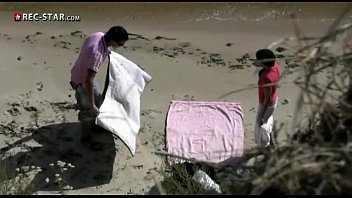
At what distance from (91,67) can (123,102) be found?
716 mm

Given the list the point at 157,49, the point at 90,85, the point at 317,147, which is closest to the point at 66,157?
the point at 90,85

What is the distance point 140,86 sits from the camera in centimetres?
676

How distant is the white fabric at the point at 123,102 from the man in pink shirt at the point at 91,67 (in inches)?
5.7

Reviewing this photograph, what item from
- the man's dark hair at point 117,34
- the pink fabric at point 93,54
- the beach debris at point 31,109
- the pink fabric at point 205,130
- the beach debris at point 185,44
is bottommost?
the pink fabric at point 205,130

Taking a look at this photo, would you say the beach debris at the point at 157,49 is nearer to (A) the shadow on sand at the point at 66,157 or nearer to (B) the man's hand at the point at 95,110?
(A) the shadow on sand at the point at 66,157

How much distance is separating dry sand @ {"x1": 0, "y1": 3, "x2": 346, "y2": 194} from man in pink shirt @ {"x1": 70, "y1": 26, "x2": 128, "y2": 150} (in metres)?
0.47

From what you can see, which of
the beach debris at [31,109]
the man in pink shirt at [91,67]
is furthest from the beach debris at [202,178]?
the beach debris at [31,109]

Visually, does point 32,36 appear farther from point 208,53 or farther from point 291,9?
point 291,9

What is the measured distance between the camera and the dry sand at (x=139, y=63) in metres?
6.46

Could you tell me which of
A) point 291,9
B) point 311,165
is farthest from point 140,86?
point 291,9

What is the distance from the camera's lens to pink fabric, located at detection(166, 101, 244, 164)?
6273 mm

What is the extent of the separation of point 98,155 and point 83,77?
0.92 metres

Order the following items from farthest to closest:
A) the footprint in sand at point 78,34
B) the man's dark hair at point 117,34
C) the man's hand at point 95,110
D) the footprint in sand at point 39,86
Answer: the footprint in sand at point 78,34 < the footprint in sand at point 39,86 < the man's hand at point 95,110 < the man's dark hair at point 117,34

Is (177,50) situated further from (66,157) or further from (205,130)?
(66,157)
